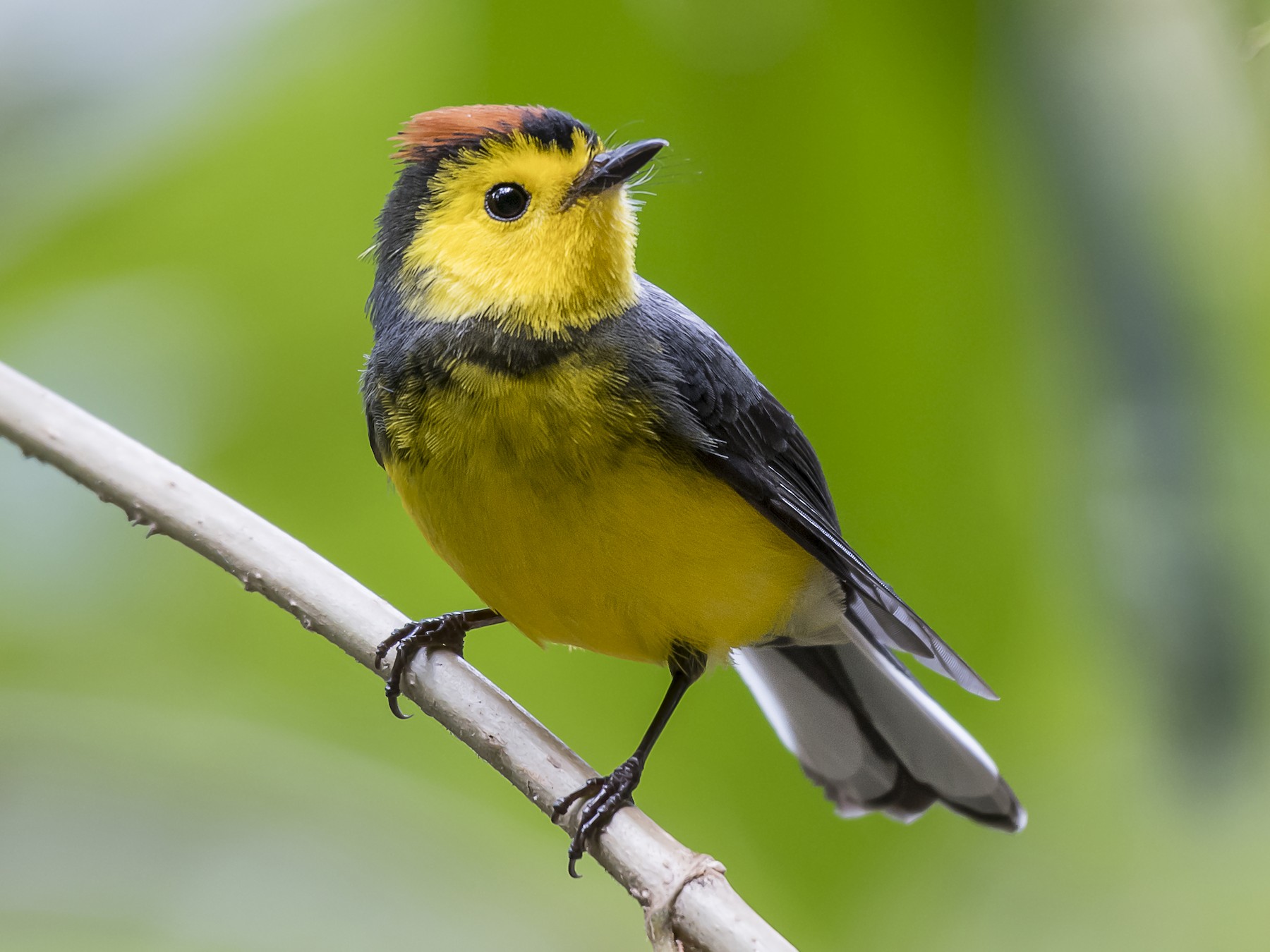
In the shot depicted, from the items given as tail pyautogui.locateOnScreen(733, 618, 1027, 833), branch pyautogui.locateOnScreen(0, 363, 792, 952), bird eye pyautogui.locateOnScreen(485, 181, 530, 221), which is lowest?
branch pyautogui.locateOnScreen(0, 363, 792, 952)

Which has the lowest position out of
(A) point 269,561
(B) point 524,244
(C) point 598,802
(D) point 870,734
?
(C) point 598,802

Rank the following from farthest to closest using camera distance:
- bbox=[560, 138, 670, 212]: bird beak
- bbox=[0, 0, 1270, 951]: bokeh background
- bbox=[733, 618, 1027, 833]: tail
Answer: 1. bbox=[733, 618, 1027, 833]: tail
2. bbox=[560, 138, 670, 212]: bird beak
3. bbox=[0, 0, 1270, 951]: bokeh background

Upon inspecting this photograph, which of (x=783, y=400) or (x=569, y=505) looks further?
(x=783, y=400)

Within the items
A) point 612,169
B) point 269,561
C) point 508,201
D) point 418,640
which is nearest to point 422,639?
point 418,640

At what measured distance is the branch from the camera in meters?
1.99

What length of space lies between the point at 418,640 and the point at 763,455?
2.56 ft

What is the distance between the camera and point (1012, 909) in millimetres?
2770

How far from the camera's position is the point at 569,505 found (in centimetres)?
204

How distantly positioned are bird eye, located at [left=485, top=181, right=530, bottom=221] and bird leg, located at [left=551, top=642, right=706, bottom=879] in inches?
34.8

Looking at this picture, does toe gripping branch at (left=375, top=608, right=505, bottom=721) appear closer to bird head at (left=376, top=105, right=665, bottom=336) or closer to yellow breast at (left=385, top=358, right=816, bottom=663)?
yellow breast at (left=385, top=358, right=816, bottom=663)

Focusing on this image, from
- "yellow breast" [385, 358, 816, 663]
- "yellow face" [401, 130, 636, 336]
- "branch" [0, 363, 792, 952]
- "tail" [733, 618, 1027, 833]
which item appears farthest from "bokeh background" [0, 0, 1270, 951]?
"branch" [0, 363, 792, 952]

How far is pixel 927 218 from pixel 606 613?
916 millimetres

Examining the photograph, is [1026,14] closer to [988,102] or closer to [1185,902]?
[988,102]

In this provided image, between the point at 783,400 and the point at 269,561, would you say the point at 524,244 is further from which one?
the point at 269,561
